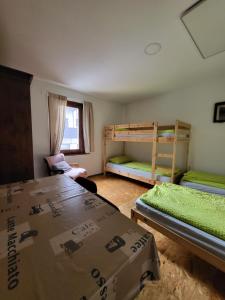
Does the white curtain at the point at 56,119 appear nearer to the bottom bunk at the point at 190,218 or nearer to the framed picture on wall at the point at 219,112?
the bottom bunk at the point at 190,218

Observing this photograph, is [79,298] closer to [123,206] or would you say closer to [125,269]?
[125,269]

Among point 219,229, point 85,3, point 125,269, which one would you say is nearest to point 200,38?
point 85,3

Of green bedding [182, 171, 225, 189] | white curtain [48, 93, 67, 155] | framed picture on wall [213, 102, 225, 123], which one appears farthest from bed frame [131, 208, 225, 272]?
framed picture on wall [213, 102, 225, 123]

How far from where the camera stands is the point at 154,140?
293 centimetres

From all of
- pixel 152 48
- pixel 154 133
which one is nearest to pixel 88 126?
pixel 154 133

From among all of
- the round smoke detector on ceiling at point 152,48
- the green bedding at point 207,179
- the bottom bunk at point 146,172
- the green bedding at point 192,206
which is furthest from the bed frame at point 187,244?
the round smoke detector on ceiling at point 152,48

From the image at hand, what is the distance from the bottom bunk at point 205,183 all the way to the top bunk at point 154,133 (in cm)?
79

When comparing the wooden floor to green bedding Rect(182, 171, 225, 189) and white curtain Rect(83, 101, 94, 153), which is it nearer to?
green bedding Rect(182, 171, 225, 189)

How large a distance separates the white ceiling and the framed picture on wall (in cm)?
61

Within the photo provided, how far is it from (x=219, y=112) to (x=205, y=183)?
5.00 feet

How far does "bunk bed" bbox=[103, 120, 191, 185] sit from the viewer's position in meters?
2.72

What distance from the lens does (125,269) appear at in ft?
1.80

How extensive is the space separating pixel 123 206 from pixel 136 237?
1.84m

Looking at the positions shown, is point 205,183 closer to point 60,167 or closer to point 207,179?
point 207,179
